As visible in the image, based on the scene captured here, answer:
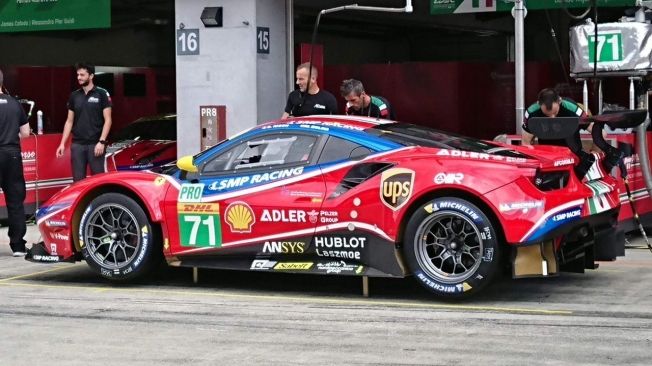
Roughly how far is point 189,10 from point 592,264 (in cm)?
679

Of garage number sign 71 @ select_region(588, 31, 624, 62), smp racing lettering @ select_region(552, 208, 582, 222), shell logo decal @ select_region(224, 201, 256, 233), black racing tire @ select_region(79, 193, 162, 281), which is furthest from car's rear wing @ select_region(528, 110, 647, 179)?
black racing tire @ select_region(79, 193, 162, 281)

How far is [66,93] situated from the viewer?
1864 centimetres

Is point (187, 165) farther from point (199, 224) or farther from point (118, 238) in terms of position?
point (118, 238)

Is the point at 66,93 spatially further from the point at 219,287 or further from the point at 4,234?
the point at 219,287

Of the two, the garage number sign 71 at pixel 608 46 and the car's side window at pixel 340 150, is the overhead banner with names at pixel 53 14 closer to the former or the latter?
the garage number sign 71 at pixel 608 46

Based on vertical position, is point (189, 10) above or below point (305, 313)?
above

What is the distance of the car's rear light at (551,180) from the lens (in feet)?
26.1

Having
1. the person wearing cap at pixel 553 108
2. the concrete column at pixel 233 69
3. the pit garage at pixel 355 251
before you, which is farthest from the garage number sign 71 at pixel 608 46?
the concrete column at pixel 233 69

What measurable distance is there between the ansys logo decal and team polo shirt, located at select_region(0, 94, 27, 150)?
458 cm

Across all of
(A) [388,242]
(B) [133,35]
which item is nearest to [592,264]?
(A) [388,242]

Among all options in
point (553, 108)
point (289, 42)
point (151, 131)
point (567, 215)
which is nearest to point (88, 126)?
point (289, 42)

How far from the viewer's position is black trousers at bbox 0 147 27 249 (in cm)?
1110

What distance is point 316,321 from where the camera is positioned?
25.0 feet

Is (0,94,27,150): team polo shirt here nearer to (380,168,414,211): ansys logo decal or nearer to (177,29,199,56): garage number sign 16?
(177,29,199,56): garage number sign 16
